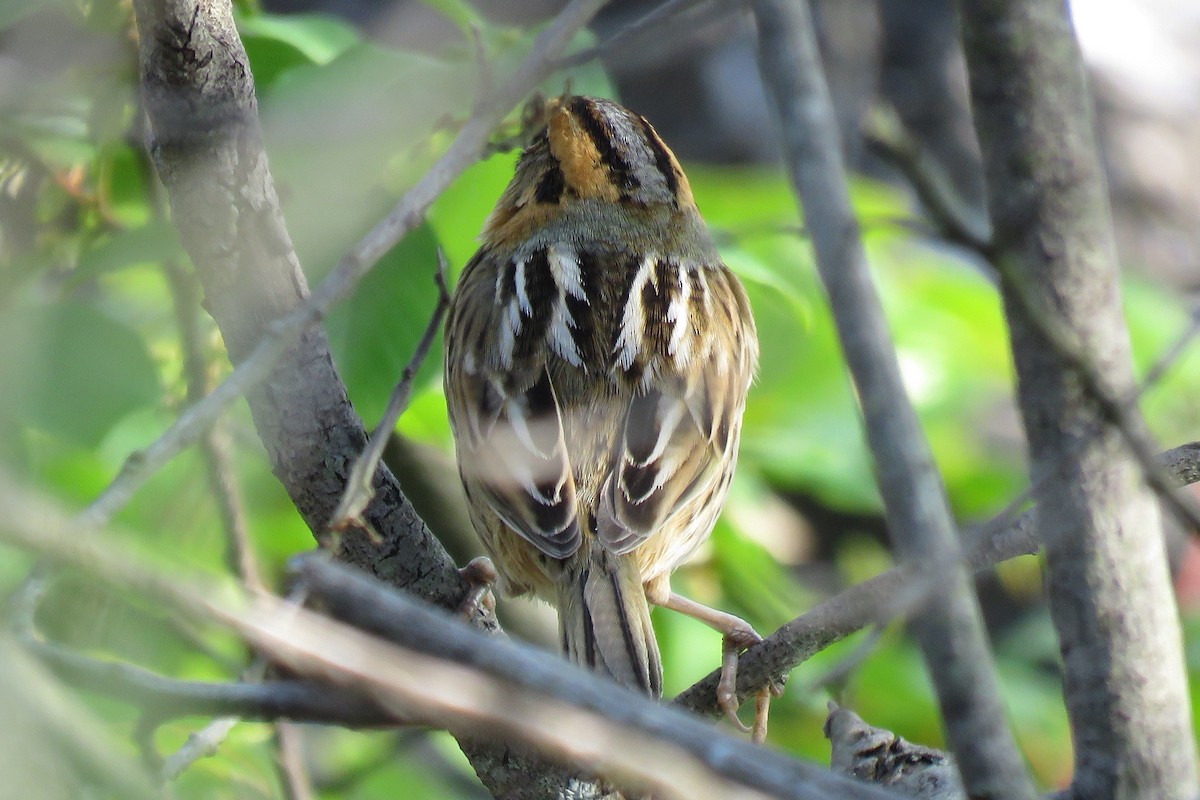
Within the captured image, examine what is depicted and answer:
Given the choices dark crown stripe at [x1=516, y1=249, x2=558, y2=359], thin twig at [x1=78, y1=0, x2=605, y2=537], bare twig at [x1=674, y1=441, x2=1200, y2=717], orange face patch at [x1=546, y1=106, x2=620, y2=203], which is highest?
thin twig at [x1=78, y1=0, x2=605, y2=537]

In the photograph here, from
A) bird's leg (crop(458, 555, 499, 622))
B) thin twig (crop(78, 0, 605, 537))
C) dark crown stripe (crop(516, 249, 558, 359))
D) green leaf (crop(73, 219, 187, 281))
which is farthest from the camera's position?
dark crown stripe (crop(516, 249, 558, 359))

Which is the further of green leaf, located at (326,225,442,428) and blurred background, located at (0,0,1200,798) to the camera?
green leaf, located at (326,225,442,428)

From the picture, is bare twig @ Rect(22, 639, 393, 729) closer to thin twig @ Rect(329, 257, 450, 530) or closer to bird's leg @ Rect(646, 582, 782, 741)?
thin twig @ Rect(329, 257, 450, 530)

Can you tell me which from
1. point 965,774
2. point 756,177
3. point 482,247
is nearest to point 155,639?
point 482,247

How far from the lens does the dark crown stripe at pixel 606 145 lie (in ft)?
12.9

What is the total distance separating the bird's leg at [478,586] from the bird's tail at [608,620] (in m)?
0.18

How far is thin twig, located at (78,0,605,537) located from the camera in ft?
5.49

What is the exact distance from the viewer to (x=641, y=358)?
3312mm

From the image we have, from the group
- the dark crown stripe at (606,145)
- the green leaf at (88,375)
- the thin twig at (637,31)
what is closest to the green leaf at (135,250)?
the green leaf at (88,375)

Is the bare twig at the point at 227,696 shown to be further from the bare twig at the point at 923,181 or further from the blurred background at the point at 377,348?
the bare twig at the point at 923,181

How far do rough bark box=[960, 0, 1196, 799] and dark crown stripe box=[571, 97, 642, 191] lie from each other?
2.04m

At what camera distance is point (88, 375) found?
3.02 meters

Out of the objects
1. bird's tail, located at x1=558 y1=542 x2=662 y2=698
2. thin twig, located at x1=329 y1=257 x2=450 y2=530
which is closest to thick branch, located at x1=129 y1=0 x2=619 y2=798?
thin twig, located at x1=329 y1=257 x2=450 y2=530

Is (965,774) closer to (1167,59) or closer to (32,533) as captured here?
(32,533)
